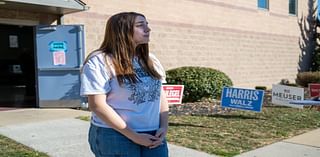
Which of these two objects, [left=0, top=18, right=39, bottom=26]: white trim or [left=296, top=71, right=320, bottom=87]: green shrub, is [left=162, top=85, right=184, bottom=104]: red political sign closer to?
[left=0, top=18, right=39, bottom=26]: white trim

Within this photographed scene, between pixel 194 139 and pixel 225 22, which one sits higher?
pixel 225 22

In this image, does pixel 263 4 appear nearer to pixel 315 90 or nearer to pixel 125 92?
pixel 315 90

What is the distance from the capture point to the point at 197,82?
12.5 metres

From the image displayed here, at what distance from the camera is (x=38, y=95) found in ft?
35.9

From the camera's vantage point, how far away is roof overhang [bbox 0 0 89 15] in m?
9.80

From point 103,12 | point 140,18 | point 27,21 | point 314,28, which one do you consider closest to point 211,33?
point 103,12

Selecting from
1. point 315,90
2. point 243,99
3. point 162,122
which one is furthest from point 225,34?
point 162,122

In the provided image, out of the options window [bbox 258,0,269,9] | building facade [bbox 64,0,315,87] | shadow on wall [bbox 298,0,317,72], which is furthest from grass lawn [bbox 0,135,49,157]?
shadow on wall [bbox 298,0,317,72]

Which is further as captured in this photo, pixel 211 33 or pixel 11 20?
pixel 211 33

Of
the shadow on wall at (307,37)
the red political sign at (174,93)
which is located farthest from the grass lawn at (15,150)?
the shadow on wall at (307,37)

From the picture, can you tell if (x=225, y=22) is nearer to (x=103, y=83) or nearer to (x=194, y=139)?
(x=194, y=139)

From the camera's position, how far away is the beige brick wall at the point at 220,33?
12836 millimetres

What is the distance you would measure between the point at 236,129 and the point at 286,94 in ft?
7.68

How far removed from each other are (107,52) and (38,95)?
8.64 meters
